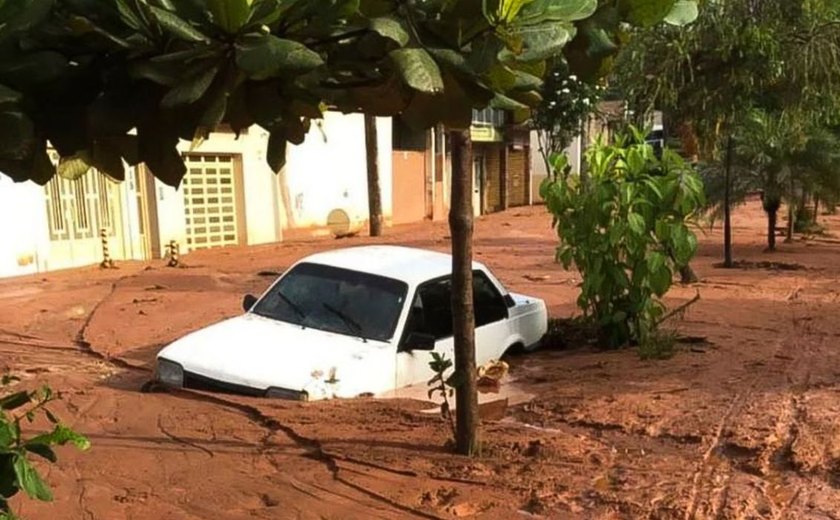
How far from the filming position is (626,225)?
26.3 feet

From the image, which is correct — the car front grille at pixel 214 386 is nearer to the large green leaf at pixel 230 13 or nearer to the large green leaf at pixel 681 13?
the large green leaf at pixel 681 13

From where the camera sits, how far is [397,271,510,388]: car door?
23.2 ft

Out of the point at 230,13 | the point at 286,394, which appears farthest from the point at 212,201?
the point at 230,13

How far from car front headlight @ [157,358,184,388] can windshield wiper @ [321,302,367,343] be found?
133 cm

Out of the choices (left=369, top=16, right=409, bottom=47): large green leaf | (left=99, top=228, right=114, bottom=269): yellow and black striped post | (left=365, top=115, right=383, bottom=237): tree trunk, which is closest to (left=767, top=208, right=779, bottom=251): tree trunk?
(left=365, top=115, right=383, bottom=237): tree trunk

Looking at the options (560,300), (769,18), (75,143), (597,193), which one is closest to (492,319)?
(597,193)

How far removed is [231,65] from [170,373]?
5.57 meters

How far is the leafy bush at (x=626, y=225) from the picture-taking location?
26.5 ft

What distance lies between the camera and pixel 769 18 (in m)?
13.3

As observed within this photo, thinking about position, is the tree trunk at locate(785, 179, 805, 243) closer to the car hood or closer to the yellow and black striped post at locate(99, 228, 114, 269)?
the yellow and black striped post at locate(99, 228, 114, 269)

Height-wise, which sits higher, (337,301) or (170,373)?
(337,301)

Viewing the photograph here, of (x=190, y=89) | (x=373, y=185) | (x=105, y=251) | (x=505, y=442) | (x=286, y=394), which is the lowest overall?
(x=505, y=442)

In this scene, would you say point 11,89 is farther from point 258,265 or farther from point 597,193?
point 258,265

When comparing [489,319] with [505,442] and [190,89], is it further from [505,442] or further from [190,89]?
[190,89]
